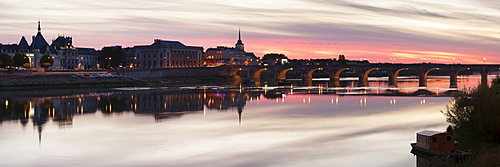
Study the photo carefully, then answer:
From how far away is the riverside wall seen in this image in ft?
385

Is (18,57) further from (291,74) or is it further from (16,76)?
(291,74)

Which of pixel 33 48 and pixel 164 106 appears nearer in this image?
pixel 164 106

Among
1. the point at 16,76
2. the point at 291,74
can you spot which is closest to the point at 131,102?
the point at 16,76

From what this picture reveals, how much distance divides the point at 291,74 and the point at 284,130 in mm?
142432

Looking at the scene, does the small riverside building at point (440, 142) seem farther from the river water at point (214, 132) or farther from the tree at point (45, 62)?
the tree at point (45, 62)

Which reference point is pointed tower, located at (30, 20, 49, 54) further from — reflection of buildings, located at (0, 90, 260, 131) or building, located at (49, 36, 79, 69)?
reflection of buildings, located at (0, 90, 260, 131)

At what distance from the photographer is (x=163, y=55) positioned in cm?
16862

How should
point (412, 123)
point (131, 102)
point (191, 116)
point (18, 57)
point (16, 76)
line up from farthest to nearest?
point (18, 57)
point (16, 76)
point (131, 102)
point (191, 116)
point (412, 123)

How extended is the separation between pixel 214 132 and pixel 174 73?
93.7 metres

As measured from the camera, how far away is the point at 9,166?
25625 millimetres

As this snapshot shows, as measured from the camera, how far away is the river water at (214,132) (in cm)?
2742

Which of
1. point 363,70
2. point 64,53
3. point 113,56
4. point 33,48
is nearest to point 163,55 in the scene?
point 64,53

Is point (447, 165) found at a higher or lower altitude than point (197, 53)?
lower

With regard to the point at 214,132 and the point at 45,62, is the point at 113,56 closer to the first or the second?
the point at 45,62
